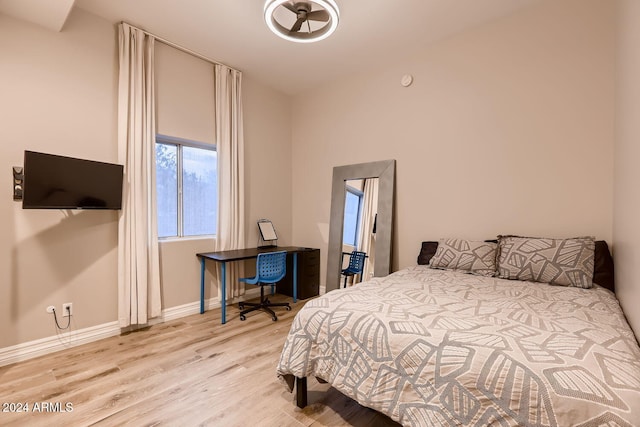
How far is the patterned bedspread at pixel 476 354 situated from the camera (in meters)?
0.99

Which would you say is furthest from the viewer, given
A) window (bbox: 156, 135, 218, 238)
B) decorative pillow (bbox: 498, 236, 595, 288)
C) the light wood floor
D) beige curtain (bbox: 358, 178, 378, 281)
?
beige curtain (bbox: 358, 178, 378, 281)

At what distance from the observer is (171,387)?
2.02m

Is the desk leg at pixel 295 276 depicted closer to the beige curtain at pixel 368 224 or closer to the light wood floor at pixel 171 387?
the beige curtain at pixel 368 224

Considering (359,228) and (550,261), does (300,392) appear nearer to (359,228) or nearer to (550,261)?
(550,261)

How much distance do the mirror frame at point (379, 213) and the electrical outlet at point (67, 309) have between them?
2795 millimetres

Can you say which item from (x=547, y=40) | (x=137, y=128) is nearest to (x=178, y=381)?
(x=137, y=128)

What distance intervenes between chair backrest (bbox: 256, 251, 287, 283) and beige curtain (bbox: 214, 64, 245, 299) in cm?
80

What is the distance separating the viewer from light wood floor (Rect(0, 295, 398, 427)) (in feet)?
5.63

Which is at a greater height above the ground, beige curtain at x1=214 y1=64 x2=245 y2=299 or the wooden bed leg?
beige curtain at x1=214 y1=64 x2=245 y2=299

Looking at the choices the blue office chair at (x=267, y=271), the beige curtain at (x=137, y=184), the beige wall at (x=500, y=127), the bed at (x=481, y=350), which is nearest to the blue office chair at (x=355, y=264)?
the beige wall at (x=500, y=127)

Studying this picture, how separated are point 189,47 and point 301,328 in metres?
3.39

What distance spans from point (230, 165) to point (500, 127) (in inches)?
122

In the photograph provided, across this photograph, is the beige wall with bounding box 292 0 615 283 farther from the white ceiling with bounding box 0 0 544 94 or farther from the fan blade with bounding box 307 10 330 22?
the fan blade with bounding box 307 10 330 22

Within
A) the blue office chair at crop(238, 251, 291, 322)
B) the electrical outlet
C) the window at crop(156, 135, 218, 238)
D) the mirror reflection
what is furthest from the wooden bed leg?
the window at crop(156, 135, 218, 238)
